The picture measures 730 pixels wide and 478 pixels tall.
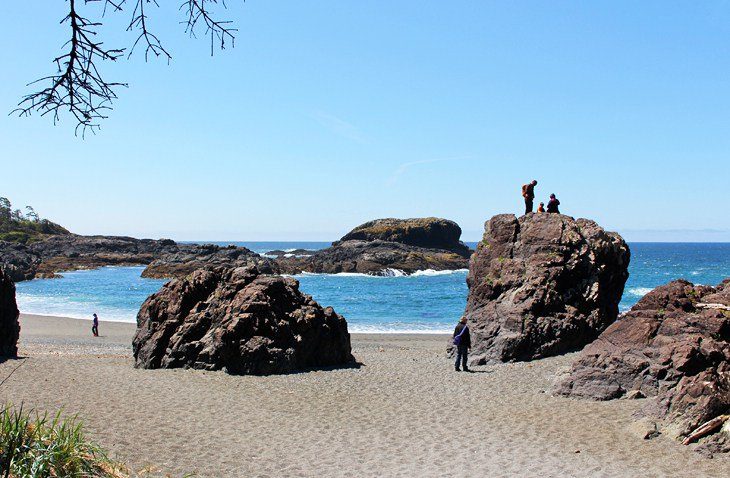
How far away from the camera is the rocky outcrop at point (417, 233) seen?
108625 mm

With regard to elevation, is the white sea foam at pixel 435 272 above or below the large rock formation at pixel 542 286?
below

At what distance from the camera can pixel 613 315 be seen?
2228 centimetres

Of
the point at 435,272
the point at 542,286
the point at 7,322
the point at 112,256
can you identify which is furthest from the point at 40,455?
the point at 112,256

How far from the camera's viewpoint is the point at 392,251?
3959 inches

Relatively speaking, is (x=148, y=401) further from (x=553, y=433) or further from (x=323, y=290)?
(x=323, y=290)

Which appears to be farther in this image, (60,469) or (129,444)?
(129,444)

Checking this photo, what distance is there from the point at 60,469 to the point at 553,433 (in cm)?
946

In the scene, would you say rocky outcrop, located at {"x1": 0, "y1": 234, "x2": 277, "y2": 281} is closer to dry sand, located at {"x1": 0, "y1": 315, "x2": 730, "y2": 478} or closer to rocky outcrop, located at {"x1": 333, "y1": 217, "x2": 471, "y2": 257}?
rocky outcrop, located at {"x1": 333, "y1": 217, "x2": 471, "y2": 257}

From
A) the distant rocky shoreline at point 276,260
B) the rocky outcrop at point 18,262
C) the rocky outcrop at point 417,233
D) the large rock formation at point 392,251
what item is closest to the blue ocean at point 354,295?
the rocky outcrop at point 18,262

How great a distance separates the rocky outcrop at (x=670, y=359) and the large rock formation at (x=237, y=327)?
8.85 metres

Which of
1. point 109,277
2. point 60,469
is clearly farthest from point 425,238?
point 60,469

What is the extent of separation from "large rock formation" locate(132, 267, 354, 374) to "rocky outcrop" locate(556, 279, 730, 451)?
29.0 ft

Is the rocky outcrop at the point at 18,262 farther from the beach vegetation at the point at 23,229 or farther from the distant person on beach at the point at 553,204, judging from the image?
the distant person on beach at the point at 553,204

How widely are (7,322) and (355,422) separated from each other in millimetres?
14019
